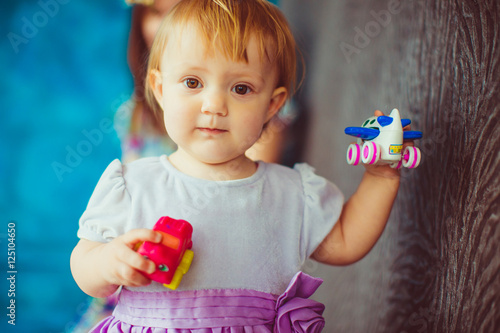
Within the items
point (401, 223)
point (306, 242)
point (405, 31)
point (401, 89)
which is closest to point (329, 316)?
point (401, 223)

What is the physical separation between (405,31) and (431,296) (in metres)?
0.54

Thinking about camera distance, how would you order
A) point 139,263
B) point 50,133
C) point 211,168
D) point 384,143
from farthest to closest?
point 50,133 → point 211,168 → point 384,143 → point 139,263

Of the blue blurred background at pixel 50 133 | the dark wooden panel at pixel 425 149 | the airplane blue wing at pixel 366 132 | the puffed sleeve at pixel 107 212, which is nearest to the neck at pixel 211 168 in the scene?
the puffed sleeve at pixel 107 212

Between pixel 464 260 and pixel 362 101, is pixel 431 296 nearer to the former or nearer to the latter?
pixel 464 260

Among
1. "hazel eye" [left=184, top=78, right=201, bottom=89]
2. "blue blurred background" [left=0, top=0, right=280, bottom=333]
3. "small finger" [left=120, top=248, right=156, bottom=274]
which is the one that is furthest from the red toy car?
"blue blurred background" [left=0, top=0, right=280, bottom=333]


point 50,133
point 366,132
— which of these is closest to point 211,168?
point 366,132

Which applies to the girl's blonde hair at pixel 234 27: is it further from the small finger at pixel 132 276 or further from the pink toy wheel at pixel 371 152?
the small finger at pixel 132 276

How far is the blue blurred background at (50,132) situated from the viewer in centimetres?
115

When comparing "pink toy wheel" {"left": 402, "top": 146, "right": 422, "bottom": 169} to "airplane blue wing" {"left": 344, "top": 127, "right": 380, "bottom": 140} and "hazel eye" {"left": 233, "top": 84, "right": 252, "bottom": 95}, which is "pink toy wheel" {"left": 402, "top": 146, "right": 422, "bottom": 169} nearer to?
"airplane blue wing" {"left": 344, "top": 127, "right": 380, "bottom": 140}

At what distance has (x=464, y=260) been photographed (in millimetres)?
639

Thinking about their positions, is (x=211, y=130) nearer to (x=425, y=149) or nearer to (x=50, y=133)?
(x=425, y=149)

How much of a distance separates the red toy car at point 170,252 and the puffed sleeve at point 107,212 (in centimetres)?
12

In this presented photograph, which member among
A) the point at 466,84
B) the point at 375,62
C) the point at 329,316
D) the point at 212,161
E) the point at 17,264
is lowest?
the point at 329,316

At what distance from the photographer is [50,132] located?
1214 mm
